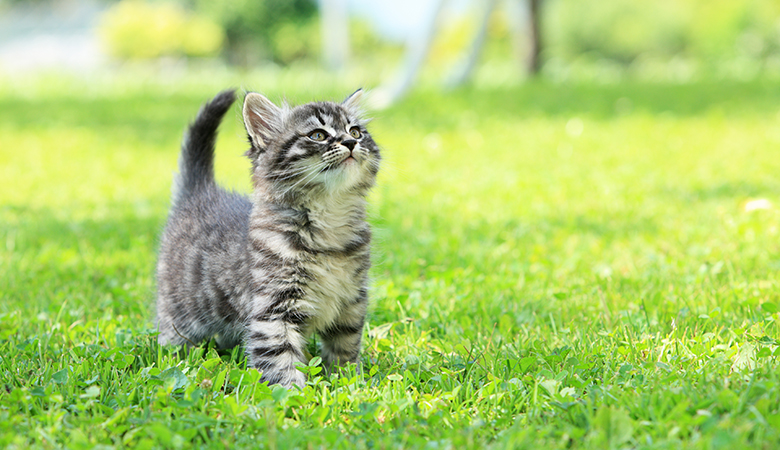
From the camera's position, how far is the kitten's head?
266cm

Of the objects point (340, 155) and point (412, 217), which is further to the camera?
point (412, 217)

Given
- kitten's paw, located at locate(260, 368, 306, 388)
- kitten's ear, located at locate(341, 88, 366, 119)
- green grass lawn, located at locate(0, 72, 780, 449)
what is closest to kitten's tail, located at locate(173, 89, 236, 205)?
green grass lawn, located at locate(0, 72, 780, 449)

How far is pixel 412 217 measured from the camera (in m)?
5.37

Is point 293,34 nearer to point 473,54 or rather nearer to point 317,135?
point 473,54

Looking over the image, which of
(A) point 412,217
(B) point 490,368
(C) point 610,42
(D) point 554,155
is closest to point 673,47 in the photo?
(C) point 610,42

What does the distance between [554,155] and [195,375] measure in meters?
5.81

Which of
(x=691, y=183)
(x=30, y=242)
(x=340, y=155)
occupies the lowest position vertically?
(x=691, y=183)

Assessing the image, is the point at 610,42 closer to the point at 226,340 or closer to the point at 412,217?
the point at 412,217

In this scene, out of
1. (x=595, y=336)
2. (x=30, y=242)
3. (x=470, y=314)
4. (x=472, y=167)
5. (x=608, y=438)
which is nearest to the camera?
(x=608, y=438)

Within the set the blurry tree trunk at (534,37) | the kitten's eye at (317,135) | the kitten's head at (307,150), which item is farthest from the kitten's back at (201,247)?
the blurry tree trunk at (534,37)

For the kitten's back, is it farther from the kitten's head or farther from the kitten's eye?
the kitten's eye

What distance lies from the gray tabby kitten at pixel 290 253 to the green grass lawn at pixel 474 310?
0.16 metres

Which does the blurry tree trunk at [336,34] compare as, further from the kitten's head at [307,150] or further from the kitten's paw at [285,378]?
the kitten's paw at [285,378]

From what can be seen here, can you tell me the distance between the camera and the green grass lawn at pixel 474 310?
7.00ft
